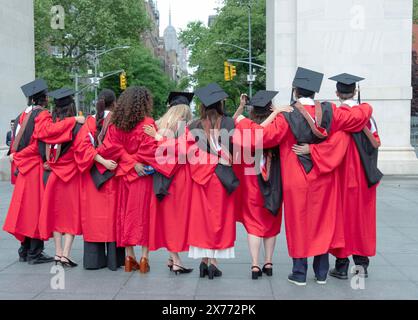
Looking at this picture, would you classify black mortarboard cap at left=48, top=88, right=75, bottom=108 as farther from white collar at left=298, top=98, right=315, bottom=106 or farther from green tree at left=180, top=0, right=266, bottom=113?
green tree at left=180, top=0, right=266, bottom=113

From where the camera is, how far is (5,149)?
52.2ft

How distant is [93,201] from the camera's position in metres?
6.57

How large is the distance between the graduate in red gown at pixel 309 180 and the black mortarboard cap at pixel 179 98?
988 millimetres

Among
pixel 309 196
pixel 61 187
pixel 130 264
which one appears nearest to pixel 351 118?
pixel 309 196

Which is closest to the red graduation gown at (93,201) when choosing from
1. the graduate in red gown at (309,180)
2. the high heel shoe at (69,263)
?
the high heel shoe at (69,263)

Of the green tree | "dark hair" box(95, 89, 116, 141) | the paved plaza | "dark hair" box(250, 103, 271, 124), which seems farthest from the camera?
the green tree

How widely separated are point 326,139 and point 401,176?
10.7 metres

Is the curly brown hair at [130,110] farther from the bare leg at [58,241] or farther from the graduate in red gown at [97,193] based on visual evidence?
the bare leg at [58,241]

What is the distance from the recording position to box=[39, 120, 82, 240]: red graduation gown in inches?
260

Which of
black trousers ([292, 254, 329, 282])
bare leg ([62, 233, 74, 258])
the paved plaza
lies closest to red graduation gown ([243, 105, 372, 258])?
black trousers ([292, 254, 329, 282])

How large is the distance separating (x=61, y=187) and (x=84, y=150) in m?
0.61

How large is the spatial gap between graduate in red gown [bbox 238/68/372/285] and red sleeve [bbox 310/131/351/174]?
0.05 metres

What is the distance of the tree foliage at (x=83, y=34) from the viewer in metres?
47.5

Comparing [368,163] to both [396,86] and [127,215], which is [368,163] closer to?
[127,215]
